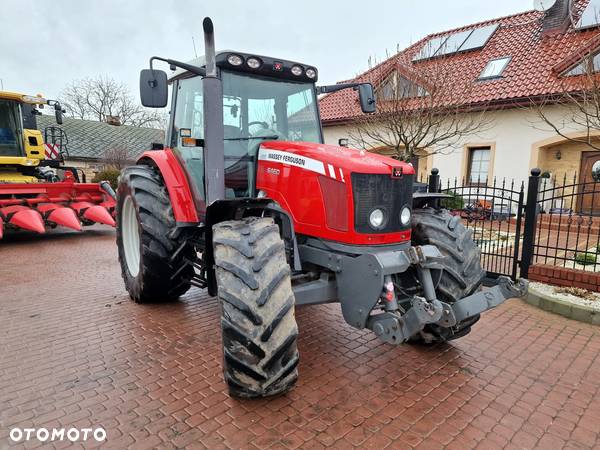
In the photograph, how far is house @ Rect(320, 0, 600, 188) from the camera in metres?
10.7

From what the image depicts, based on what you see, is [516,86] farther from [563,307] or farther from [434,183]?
[563,307]

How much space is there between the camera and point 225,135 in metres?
3.26

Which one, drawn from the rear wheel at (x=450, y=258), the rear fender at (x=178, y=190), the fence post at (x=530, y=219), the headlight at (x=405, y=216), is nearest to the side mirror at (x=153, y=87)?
the rear fender at (x=178, y=190)

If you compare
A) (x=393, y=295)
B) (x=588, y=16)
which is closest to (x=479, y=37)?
(x=588, y=16)

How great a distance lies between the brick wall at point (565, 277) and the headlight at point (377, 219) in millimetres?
3530

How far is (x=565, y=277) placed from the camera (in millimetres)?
4992

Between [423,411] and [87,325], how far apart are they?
10.2 feet

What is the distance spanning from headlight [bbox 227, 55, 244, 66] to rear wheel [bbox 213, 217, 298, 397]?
1.43m

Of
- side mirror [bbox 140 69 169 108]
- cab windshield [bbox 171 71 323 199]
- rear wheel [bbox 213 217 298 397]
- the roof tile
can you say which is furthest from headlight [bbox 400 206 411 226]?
the roof tile

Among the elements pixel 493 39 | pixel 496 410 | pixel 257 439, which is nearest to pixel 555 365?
pixel 496 410

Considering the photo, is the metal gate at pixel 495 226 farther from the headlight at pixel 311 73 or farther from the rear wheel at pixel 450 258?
the headlight at pixel 311 73

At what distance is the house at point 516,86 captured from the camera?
1071cm

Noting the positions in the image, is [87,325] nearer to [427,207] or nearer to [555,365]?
[427,207]

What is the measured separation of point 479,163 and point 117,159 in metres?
15.2
